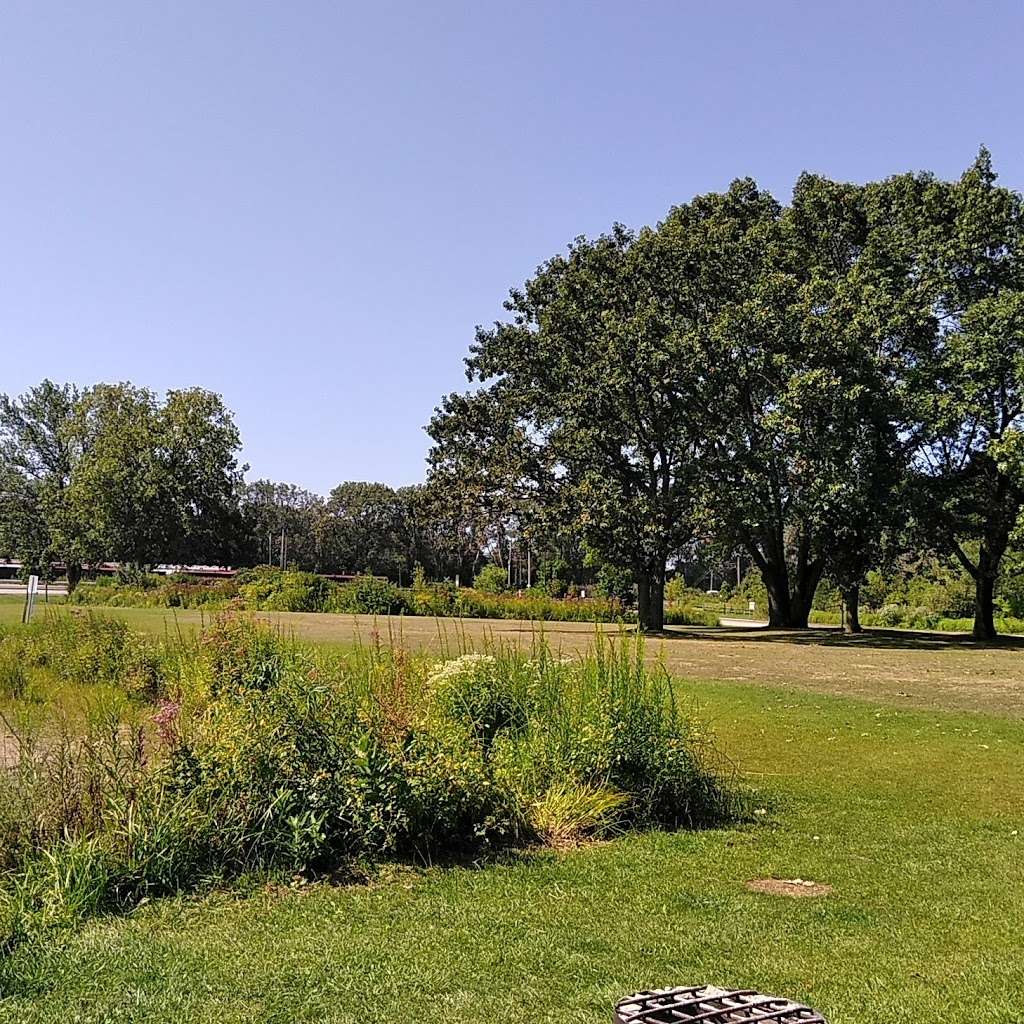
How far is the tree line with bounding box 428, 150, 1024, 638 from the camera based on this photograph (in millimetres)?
26125

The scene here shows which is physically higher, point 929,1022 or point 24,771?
point 24,771

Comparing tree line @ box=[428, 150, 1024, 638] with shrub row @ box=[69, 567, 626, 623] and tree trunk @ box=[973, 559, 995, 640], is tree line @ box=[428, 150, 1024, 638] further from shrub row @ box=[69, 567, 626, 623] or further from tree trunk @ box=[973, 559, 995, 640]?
shrub row @ box=[69, 567, 626, 623]

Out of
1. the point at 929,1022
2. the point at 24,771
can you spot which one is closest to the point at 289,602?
the point at 24,771

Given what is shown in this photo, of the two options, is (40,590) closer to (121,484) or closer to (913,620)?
(121,484)

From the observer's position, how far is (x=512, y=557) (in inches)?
3199

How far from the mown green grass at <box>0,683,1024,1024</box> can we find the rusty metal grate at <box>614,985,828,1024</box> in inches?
49.4

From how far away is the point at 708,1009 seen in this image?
2.17 meters

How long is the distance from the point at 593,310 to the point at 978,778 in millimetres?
22663

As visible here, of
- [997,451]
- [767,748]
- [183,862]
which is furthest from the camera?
[997,451]

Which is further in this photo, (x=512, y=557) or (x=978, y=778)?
(x=512, y=557)

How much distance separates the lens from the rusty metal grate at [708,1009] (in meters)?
2.08

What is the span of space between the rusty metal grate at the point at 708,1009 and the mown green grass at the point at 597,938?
126cm

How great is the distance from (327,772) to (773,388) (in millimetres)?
24241

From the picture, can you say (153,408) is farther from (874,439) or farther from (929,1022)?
(929,1022)
